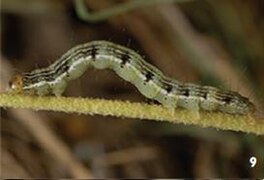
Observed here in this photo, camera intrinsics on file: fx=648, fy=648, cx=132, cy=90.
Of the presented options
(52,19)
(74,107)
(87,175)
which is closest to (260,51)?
(87,175)

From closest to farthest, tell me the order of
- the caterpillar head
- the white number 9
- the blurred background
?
the caterpillar head < the white number 9 < the blurred background

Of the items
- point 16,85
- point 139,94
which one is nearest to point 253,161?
point 139,94

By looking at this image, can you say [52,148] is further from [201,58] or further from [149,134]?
[201,58]

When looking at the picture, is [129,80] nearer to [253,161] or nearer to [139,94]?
[253,161]

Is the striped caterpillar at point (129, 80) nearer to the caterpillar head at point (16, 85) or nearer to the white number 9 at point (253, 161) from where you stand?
the caterpillar head at point (16, 85)

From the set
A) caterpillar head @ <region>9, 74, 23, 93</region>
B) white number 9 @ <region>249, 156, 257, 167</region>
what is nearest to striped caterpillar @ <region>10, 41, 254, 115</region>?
caterpillar head @ <region>9, 74, 23, 93</region>

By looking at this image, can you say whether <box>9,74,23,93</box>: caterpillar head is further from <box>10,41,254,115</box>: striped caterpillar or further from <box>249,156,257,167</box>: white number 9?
<box>249,156,257,167</box>: white number 9
